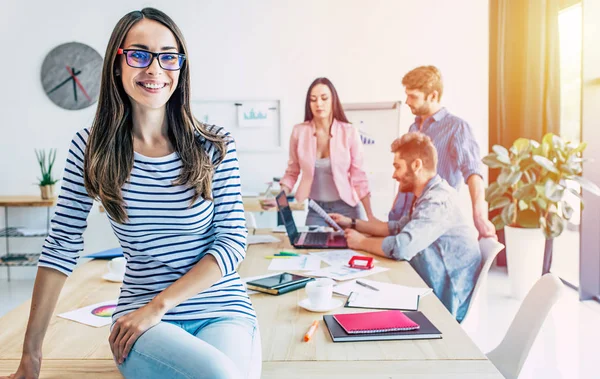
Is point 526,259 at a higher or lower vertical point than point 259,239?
lower

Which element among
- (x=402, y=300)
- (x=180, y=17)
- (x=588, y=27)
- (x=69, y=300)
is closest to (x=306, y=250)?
(x=402, y=300)

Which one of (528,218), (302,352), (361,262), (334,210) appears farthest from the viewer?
(528,218)

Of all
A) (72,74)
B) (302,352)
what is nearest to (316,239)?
(302,352)

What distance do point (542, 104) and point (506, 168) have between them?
2.59 feet

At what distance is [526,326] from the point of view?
5.40 feet

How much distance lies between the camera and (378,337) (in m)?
1.36

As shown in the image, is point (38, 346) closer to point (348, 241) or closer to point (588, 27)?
point (348, 241)

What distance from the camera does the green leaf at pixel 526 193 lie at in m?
4.11

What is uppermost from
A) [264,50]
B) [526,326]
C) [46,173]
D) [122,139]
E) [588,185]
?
[264,50]

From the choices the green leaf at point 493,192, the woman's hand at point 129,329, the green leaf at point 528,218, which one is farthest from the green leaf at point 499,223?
the woman's hand at point 129,329

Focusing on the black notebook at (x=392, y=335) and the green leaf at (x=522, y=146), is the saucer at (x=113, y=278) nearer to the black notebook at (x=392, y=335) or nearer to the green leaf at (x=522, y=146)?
the black notebook at (x=392, y=335)

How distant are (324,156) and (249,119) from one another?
4.38ft

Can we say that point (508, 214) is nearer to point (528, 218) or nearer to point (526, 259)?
point (526, 259)

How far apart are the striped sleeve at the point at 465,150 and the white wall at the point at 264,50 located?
1.16m
